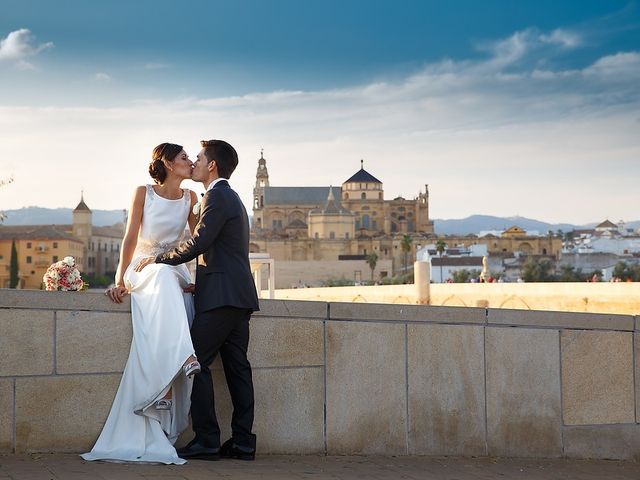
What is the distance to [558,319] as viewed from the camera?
23.1 feet

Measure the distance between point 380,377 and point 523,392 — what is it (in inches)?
40.7

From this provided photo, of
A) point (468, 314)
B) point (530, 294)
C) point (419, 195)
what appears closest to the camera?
point (468, 314)

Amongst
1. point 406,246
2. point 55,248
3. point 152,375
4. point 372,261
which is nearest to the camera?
point 152,375

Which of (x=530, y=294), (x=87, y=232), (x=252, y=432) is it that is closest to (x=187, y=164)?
(x=252, y=432)

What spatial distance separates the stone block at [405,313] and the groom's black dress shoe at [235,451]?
39.9 inches

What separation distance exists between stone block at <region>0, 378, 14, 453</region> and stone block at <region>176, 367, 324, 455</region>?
1419 millimetres

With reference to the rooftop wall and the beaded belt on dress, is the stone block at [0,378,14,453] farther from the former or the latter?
the rooftop wall

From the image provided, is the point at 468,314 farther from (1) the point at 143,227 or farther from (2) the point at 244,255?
(1) the point at 143,227

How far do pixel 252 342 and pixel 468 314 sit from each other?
1470 millimetres

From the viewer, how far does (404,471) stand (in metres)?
6.00

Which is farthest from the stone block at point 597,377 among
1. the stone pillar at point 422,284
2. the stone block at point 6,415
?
the stone pillar at point 422,284

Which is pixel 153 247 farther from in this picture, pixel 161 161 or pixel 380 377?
pixel 380 377

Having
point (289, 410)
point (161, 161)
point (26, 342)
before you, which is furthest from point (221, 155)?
point (289, 410)

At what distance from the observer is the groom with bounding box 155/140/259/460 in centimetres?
570
